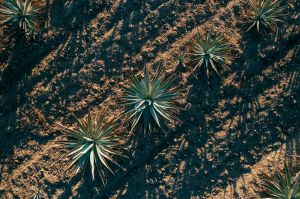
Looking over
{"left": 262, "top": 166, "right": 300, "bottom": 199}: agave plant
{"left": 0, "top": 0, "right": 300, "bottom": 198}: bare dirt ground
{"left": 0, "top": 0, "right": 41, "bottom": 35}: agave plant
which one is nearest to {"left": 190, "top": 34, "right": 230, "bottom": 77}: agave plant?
{"left": 0, "top": 0, "right": 300, "bottom": 198}: bare dirt ground

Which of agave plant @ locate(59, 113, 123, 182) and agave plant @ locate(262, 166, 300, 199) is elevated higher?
agave plant @ locate(59, 113, 123, 182)

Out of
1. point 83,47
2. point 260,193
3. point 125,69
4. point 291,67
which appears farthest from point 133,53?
point 260,193

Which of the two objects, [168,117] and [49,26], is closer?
[168,117]

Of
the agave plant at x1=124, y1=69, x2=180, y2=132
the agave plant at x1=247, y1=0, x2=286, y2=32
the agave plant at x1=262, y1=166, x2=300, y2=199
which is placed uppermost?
the agave plant at x1=247, y1=0, x2=286, y2=32

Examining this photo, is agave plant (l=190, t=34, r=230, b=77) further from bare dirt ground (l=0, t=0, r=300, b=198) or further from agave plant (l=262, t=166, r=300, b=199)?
agave plant (l=262, t=166, r=300, b=199)

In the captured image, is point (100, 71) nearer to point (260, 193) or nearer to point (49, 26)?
point (49, 26)

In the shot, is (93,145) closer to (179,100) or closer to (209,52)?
(179,100)
